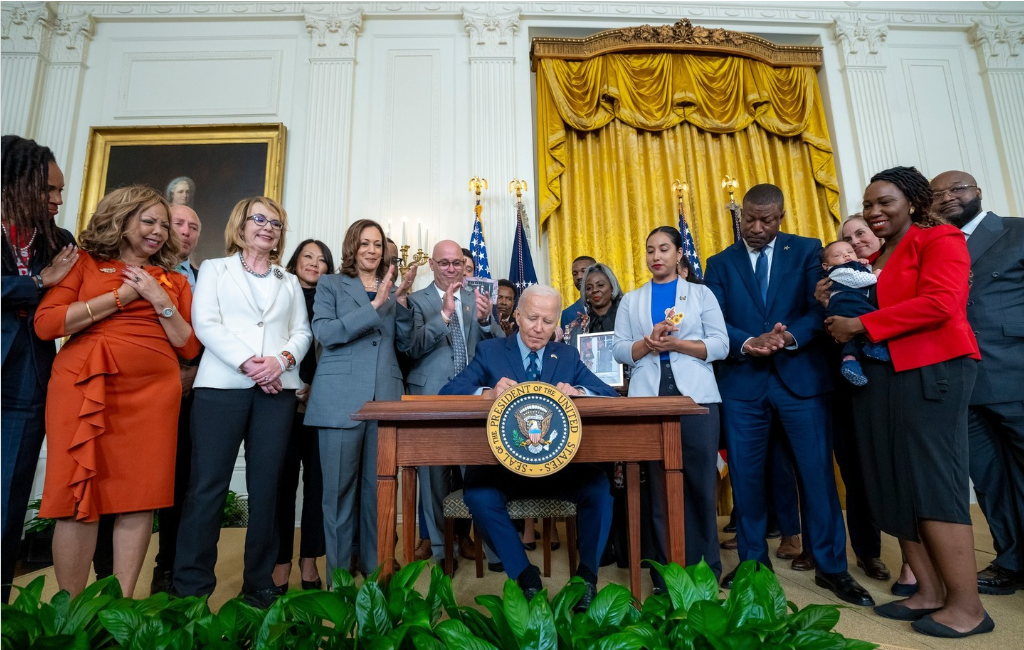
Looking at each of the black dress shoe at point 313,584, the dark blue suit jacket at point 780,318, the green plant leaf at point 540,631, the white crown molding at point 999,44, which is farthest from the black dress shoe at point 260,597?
the white crown molding at point 999,44

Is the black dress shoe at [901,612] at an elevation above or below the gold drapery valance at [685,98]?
below

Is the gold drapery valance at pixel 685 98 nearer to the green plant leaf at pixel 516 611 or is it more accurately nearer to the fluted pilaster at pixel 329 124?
the fluted pilaster at pixel 329 124

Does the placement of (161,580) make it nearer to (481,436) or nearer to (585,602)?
(481,436)

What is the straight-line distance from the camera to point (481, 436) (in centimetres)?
202

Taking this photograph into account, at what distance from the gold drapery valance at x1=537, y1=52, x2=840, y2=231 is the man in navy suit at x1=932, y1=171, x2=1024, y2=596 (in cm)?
337

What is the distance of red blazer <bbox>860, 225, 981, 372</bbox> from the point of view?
2.15 m

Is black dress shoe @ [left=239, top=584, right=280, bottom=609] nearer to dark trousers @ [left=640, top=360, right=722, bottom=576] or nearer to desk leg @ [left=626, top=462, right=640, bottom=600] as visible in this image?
desk leg @ [left=626, top=462, right=640, bottom=600]

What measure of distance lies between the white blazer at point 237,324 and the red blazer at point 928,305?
7.78 ft

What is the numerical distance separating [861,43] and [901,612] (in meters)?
6.06

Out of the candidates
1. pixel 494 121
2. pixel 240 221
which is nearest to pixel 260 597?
pixel 240 221

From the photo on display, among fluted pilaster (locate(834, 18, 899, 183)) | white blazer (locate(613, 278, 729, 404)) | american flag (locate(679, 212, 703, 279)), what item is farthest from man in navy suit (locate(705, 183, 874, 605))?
fluted pilaster (locate(834, 18, 899, 183))

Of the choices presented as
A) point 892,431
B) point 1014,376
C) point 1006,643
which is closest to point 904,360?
point 892,431

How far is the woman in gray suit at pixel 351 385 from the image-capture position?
258 centimetres

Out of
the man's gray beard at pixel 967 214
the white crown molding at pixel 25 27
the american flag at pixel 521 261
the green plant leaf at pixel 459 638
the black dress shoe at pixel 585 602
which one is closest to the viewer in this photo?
the green plant leaf at pixel 459 638
